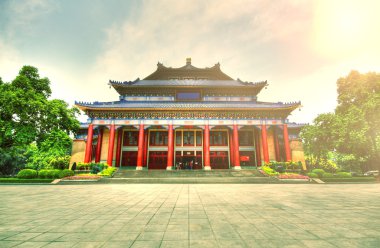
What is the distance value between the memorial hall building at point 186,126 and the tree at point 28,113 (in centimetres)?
372

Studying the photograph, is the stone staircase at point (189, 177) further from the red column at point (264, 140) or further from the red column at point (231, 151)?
the red column at point (231, 151)

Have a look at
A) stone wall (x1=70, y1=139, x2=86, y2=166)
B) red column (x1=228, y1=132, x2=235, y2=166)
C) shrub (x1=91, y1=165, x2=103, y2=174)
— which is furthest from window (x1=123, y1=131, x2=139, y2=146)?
red column (x1=228, y1=132, x2=235, y2=166)

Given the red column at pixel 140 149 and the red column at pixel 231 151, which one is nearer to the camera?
the red column at pixel 140 149

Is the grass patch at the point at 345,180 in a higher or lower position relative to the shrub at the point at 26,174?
lower

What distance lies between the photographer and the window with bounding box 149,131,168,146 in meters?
26.0

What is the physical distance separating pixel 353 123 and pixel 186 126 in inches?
730

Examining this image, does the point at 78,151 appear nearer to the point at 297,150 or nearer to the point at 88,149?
the point at 88,149

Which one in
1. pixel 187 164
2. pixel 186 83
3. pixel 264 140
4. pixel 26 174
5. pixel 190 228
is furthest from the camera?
pixel 186 83

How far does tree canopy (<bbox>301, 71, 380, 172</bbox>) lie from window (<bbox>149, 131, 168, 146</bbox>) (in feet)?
61.1

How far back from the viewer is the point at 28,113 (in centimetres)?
1795

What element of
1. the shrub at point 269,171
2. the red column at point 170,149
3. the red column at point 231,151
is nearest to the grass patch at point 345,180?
the shrub at point 269,171

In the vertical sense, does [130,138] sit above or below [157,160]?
above

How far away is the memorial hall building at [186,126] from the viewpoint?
23.1 metres

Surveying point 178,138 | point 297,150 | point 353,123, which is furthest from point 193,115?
point 353,123
